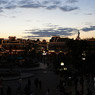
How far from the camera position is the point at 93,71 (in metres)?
36.0

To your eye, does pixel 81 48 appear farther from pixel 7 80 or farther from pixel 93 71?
pixel 7 80

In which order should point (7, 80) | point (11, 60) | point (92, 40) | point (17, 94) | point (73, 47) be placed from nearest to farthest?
point (17, 94)
point (7, 80)
point (73, 47)
point (11, 60)
point (92, 40)

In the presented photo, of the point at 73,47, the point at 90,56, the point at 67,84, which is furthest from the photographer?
the point at 73,47

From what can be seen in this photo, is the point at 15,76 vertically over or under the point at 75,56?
under

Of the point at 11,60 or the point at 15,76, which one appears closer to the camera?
the point at 15,76

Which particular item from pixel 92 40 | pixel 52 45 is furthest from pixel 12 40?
pixel 92 40

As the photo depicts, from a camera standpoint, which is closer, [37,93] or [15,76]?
[37,93]

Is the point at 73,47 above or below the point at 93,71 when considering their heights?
above

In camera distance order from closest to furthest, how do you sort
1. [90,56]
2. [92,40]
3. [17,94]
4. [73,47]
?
1. [17,94]
2. [90,56]
3. [73,47]
4. [92,40]

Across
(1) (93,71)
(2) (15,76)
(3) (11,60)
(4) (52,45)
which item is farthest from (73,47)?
(4) (52,45)

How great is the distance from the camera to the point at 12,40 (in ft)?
607

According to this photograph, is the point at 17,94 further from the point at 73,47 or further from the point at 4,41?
the point at 4,41

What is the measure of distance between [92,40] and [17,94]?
5440 inches

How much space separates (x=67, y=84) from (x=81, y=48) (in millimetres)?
13954
